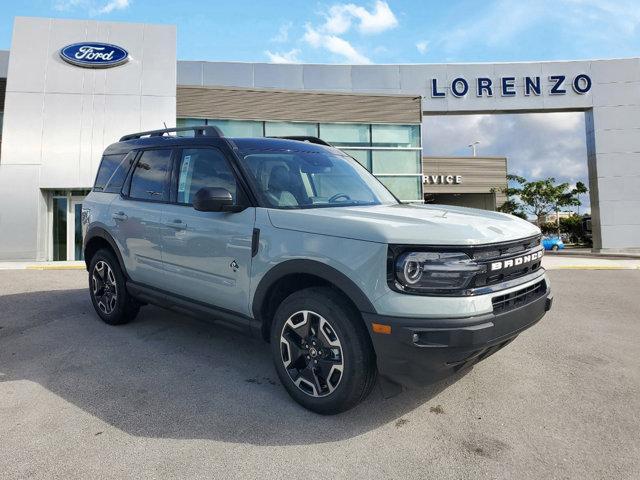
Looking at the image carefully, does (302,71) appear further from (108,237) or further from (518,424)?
(518,424)

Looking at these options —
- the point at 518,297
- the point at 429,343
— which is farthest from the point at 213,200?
the point at 518,297

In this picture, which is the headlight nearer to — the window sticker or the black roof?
the black roof

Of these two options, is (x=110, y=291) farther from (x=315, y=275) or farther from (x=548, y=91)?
(x=548, y=91)

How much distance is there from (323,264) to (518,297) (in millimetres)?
1285

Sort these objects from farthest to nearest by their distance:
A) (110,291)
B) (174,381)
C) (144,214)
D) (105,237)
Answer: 1. (110,291)
2. (105,237)
3. (144,214)
4. (174,381)

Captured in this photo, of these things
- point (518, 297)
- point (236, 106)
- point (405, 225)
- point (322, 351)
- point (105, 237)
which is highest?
point (236, 106)

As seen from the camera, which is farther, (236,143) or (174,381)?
(236,143)

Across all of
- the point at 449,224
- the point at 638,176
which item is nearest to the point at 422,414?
the point at 449,224

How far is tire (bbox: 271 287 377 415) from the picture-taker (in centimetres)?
255

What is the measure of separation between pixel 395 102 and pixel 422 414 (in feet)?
56.1

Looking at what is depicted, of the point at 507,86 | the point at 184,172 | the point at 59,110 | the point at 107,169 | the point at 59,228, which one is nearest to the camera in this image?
the point at 184,172

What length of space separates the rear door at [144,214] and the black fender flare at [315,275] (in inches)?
53.6

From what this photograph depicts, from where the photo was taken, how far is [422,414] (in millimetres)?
2816

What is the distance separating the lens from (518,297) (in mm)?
2748
